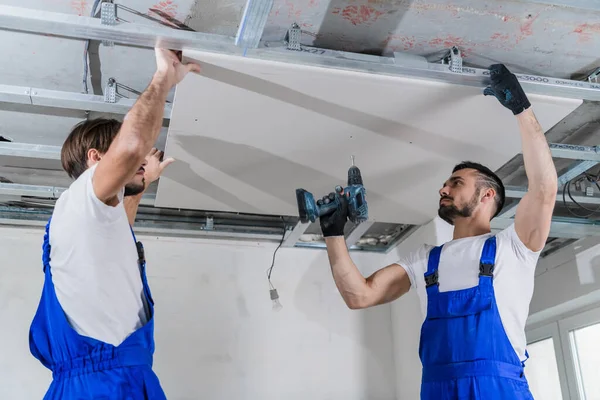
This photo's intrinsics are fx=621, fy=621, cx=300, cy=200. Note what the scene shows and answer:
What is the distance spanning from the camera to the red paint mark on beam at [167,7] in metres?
2.06

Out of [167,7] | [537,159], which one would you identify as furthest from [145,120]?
[537,159]

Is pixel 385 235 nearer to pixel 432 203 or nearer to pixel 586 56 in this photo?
pixel 432 203

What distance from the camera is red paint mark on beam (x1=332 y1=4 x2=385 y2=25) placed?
2.07m

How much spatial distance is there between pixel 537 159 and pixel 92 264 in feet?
4.76

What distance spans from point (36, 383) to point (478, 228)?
2.39 metres

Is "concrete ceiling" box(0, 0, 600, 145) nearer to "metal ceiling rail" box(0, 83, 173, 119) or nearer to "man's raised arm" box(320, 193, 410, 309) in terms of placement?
"metal ceiling rail" box(0, 83, 173, 119)

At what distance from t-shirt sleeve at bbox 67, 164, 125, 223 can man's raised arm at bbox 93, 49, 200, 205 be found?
16 mm

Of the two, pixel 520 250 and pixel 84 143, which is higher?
pixel 84 143

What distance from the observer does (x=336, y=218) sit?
228cm

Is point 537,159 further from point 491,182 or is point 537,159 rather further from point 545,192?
point 491,182

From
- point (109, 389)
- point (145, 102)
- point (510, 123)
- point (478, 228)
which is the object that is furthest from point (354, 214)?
point (109, 389)

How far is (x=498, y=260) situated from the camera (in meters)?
2.08

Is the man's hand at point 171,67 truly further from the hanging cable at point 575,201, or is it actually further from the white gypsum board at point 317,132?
the hanging cable at point 575,201

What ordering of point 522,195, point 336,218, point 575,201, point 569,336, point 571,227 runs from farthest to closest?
point 569,336 → point 571,227 → point 575,201 → point 522,195 → point 336,218
